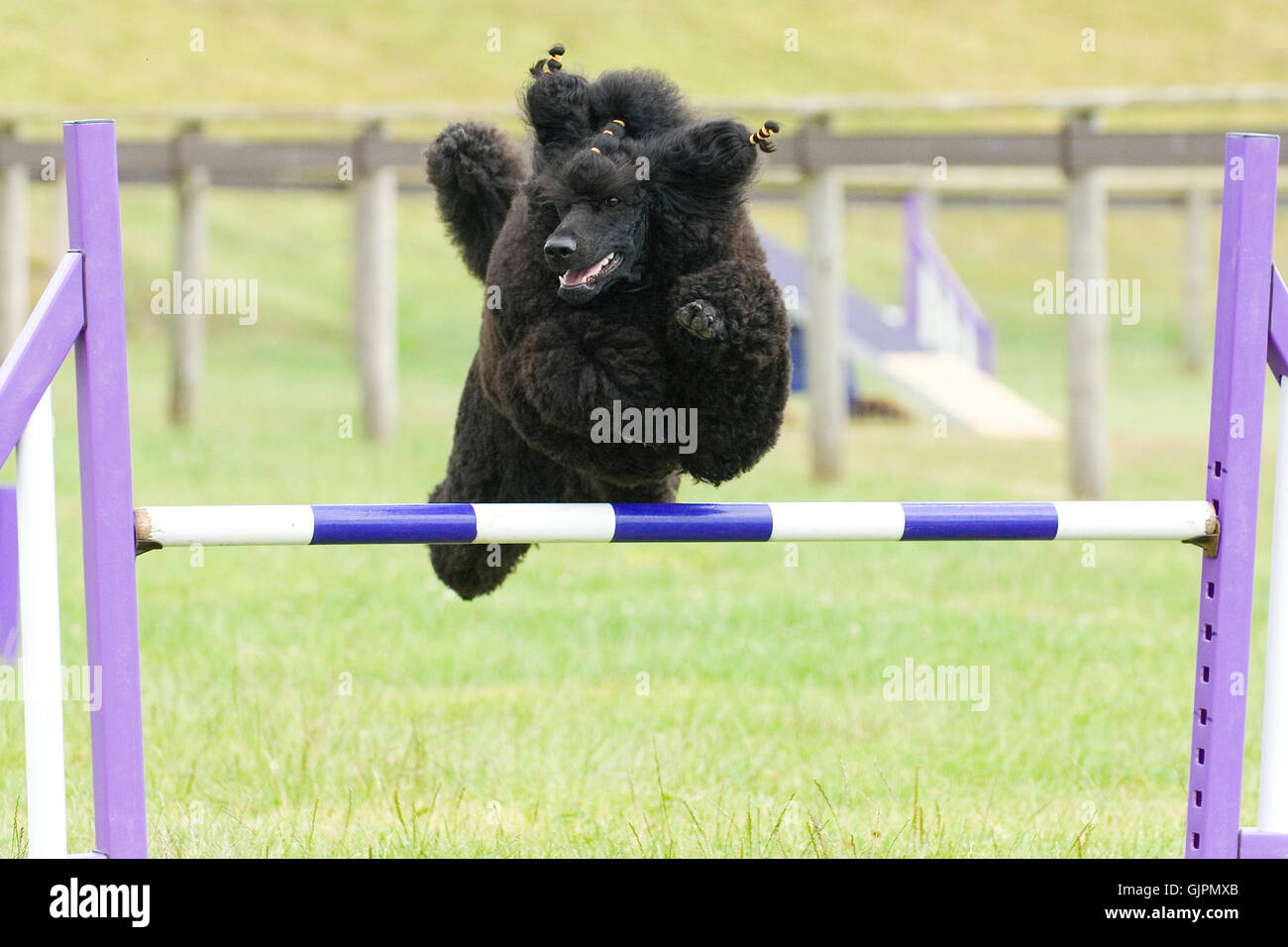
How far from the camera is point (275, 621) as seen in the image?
542cm

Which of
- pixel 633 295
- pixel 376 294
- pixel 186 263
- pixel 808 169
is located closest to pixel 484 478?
pixel 633 295

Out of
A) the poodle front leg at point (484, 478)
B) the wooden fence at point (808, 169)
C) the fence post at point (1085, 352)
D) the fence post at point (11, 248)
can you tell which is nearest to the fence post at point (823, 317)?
the wooden fence at point (808, 169)

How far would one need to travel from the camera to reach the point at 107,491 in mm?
2502

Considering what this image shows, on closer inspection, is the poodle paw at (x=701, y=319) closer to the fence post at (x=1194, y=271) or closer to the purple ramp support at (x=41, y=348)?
the purple ramp support at (x=41, y=348)

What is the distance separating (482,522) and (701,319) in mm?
509

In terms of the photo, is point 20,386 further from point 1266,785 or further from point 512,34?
point 512,34

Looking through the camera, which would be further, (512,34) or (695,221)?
(512,34)

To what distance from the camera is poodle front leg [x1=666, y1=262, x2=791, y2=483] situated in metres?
2.59

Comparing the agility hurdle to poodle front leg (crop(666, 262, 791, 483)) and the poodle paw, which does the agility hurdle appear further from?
Answer: the poodle paw

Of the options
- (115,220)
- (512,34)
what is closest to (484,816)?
(115,220)

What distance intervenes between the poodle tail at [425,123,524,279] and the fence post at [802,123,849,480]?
5.36 m

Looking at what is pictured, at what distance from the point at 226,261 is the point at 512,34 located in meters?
11.2

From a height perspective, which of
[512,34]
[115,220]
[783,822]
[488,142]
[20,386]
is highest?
[512,34]

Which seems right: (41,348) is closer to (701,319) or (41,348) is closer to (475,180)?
(475,180)
